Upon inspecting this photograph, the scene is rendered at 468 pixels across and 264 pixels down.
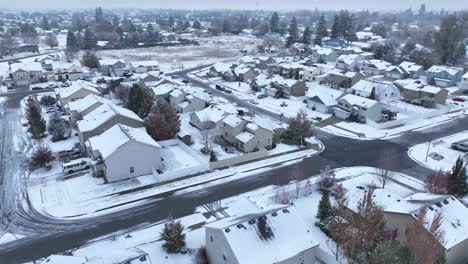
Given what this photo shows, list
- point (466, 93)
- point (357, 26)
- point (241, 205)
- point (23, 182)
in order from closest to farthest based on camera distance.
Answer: point (241, 205) → point (23, 182) → point (466, 93) → point (357, 26)

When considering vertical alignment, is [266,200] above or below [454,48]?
below

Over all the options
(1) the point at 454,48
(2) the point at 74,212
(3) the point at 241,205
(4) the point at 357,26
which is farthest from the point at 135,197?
(4) the point at 357,26

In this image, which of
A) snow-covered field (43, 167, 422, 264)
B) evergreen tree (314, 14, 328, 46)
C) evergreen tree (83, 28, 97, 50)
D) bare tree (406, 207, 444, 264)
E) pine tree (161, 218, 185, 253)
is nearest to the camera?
bare tree (406, 207, 444, 264)

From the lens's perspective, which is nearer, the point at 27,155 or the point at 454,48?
the point at 27,155

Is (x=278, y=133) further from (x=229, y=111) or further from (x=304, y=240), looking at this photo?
(x=304, y=240)

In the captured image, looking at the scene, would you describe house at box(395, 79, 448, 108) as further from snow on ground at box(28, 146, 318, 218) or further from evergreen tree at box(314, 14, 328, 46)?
evergreen tree at box(314, 14, 328, 46)

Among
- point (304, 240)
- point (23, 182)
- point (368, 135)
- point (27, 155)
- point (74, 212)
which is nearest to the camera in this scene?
point (304, 240)

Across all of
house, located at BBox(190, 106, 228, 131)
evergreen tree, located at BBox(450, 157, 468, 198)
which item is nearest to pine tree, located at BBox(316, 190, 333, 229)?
evergreen tree, located at BBox(450, 157, 468, 198)
